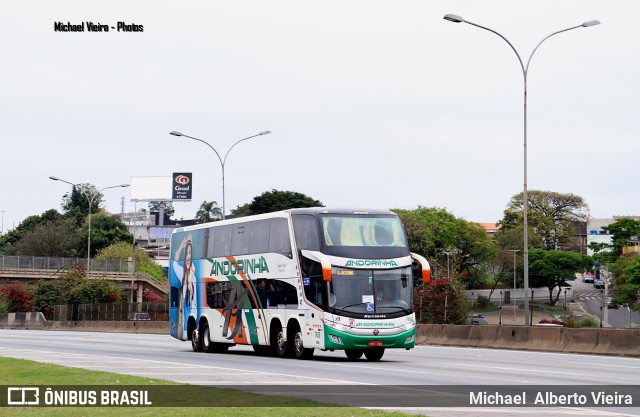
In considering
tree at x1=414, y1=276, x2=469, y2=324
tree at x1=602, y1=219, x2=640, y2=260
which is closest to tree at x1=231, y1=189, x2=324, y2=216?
tree at x1=602, y1=219, x2=640, y2=260

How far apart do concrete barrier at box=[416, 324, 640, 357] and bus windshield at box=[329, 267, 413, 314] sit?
285 inches

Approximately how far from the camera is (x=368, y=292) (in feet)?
97.4

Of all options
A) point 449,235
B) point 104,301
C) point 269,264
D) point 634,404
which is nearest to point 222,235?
point 269,264

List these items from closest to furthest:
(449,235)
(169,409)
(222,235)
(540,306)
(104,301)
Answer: (169,409) < (222,235) < (104,301) < (540,306) < (449,235)

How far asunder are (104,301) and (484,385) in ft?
243

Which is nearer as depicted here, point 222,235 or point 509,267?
point 222,235

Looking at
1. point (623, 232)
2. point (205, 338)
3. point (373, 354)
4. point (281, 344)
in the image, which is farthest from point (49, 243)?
point (373, 354)

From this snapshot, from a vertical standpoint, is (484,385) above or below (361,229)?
below

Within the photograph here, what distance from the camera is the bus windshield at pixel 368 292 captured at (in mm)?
29547

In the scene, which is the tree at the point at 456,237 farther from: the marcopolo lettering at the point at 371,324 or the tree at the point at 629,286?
the marcopolo lettering at the point at 371,324

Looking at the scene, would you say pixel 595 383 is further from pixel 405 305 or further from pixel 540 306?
pixel 540 306

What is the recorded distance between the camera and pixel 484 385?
66.5 ft

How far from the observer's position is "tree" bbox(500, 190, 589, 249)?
17725 cm

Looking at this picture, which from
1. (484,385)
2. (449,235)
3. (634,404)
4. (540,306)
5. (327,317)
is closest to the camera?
(634,404)
